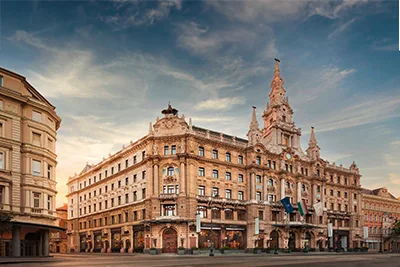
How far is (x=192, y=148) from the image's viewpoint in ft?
233

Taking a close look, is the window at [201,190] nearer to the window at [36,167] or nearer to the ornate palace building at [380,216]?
the window at [36,167]

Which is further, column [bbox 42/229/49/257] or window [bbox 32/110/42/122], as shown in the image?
column [bbox 42/229/49/257]

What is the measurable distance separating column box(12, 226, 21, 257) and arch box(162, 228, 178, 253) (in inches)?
1211

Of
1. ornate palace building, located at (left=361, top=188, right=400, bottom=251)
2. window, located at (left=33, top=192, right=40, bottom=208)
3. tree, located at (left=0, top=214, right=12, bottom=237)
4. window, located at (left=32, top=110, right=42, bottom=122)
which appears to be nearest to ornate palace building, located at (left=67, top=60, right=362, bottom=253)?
ornate palace building, located at (left=361, top=188, right=400, bottom=251)

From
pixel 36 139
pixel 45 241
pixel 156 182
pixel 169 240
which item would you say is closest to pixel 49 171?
pixel 36 139

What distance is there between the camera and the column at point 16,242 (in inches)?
1563

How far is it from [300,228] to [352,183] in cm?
2655

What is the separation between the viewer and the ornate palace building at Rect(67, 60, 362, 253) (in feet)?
227

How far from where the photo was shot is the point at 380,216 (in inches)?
4464

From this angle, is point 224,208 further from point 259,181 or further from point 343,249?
point 343,249

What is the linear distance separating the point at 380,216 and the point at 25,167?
101687mm

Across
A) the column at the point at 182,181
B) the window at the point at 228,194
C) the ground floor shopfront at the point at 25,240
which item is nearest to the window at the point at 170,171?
the column at the point at 182,181

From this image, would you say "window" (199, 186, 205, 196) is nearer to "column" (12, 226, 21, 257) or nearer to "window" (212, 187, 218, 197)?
"window" (212, 187, 218, 197)

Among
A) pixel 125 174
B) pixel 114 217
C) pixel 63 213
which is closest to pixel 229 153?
pixel 125 174
